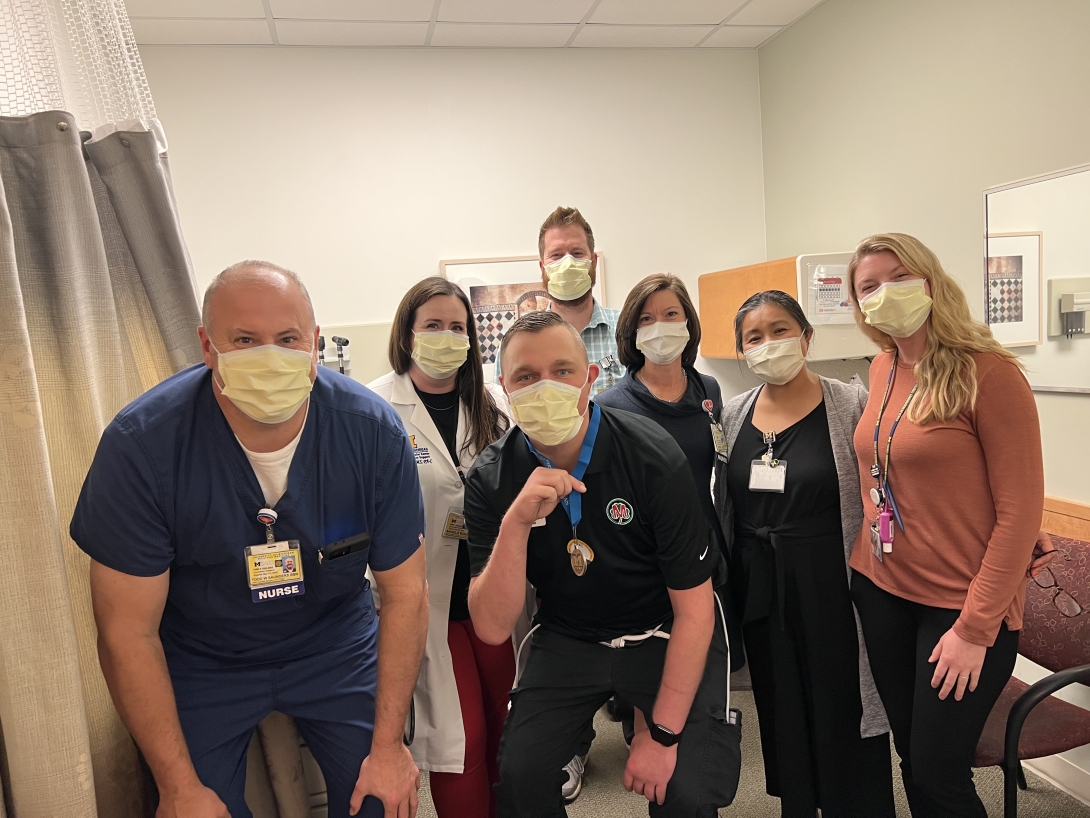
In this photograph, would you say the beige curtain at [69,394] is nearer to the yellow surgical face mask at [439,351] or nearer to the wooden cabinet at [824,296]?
the yellow surgical face mask at [439,351]

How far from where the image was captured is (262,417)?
4.78 ft

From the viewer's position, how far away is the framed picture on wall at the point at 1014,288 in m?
2.62

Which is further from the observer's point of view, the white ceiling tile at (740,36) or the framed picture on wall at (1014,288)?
the white ceiling tile at (740,36)

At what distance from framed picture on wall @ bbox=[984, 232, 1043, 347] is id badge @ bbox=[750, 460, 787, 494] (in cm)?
148

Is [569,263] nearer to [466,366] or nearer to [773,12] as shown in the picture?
[466,366]

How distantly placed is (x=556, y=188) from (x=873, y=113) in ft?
5.77

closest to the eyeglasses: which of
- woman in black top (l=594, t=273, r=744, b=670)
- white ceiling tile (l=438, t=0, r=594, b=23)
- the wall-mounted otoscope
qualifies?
woman in black top (l=594, t=273, r=744, b=670)

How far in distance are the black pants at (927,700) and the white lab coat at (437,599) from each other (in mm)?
967

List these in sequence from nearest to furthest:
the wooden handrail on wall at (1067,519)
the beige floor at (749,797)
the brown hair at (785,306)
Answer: the brown hair at (785,306), the beige floor at (749,797), the wooden handrail on wall at (1067,519)

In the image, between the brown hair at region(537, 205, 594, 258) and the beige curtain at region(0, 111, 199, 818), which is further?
the brown hair at region(537, 205, 594, 258)

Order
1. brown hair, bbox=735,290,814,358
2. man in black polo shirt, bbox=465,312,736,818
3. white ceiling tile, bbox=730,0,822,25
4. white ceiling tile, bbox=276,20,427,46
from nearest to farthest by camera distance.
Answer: man in black polo shirt, bbox=465,312,736,818, brown hair, bbox=735,290,814,358, white ceiling tile, bbox=276,20,427,46, white ceiling tile, bbox=730,0,822,25

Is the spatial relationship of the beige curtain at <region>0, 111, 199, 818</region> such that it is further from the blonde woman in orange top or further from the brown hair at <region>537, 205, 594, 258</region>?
the blonde woman in orange top

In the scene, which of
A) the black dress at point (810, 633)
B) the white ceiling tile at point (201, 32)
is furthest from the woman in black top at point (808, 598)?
the white ceiling tile at point (201, 32)

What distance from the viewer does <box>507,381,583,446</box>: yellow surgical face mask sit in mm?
1625
